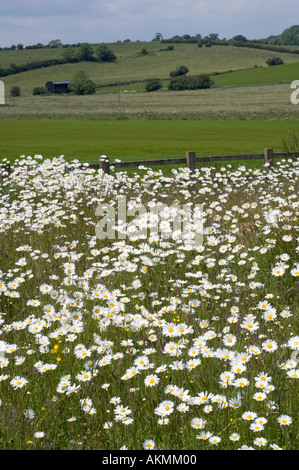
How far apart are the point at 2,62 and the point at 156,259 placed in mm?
199919

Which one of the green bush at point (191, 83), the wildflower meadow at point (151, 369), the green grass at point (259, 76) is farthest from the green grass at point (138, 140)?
the green grass at point (259, 76)

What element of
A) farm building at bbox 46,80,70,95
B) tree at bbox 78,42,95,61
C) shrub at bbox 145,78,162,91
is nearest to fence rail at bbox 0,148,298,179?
shrub at bbox 145,78,162,91

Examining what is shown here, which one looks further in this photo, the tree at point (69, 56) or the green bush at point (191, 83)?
the tree at point (69, 56)

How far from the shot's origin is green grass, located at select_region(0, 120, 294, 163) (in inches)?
1123

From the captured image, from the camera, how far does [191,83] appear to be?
11869cm

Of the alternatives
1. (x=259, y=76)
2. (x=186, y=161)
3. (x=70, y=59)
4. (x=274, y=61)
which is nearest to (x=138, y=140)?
(x=186, y=161)

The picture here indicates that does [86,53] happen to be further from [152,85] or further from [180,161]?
[180,161]

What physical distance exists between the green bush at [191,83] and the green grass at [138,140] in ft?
234

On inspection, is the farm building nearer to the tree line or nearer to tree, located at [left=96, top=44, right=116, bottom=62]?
the tree line

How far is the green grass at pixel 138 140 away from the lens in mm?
28516

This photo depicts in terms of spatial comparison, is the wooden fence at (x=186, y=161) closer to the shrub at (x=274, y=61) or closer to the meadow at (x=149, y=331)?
the meadow at (x=149, y=331)

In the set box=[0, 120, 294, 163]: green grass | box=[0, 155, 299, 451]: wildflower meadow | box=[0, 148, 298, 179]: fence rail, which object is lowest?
box=[0, 155, 299, 451]: wildflower meadow

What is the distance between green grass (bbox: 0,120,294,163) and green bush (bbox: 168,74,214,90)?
71.4 meters

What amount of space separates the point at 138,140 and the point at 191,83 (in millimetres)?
87336
